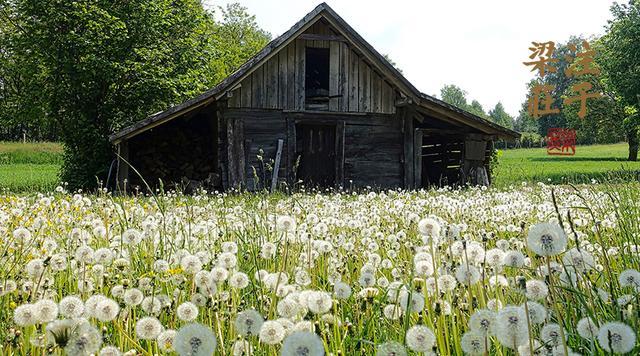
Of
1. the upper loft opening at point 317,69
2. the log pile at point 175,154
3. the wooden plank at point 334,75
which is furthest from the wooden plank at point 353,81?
the log pile at point 175,154

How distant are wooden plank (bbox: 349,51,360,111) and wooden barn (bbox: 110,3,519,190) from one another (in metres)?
0.03

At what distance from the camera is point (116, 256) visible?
3209 millimetres

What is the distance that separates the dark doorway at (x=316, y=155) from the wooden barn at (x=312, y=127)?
0.09 ft

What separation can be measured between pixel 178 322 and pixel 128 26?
22414mm

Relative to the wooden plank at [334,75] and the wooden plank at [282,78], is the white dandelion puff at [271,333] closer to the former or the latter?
the wooden plank at [282,78]

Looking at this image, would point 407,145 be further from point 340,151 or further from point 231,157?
point 231,157

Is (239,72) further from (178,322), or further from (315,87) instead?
(178,322)

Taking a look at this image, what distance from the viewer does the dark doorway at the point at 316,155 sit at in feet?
59.7

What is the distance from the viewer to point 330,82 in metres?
17.8

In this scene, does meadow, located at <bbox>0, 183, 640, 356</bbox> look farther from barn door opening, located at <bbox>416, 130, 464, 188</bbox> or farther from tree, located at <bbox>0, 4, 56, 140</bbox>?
tree, located at <bbox>0, 4, 56, 140</bbox>

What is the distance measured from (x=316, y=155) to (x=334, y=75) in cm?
233

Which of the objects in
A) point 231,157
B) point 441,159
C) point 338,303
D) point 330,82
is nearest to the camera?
point 338,303

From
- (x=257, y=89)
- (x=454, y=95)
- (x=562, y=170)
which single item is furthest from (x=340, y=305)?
(x=454, y=95)

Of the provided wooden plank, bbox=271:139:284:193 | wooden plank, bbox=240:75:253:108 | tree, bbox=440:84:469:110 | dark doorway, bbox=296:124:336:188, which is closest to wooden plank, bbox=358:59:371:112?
dark doorway, bbox=296:124:336:188
